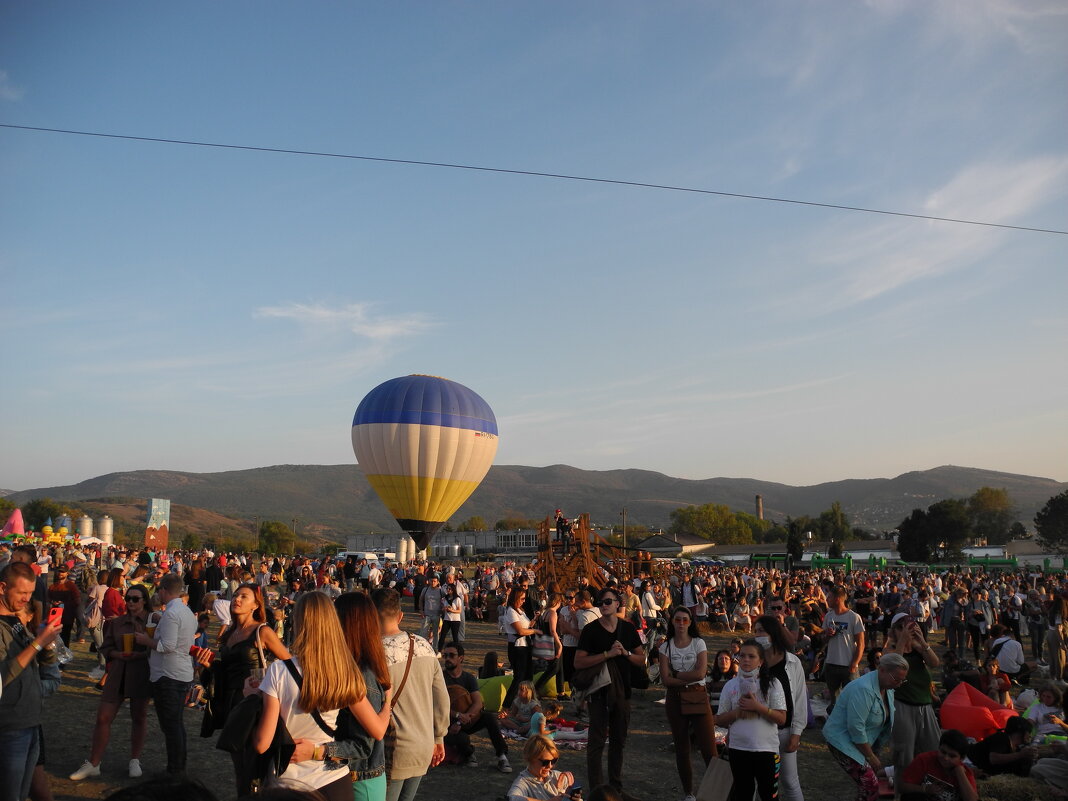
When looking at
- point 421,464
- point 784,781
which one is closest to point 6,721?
point 784,781

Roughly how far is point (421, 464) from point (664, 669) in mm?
28788

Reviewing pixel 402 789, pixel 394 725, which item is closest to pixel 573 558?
pixel 402 789

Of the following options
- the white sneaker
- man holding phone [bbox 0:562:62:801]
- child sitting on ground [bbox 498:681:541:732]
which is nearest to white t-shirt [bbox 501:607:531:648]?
child sitting on ground [bbox 498:681:541:732]

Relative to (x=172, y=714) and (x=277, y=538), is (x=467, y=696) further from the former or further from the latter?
(x=277, y=538)

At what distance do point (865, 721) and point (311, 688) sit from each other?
4466mm

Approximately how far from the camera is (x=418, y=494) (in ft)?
118

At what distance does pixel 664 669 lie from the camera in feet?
22.7

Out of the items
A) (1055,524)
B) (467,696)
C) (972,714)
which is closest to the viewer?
(972,714)

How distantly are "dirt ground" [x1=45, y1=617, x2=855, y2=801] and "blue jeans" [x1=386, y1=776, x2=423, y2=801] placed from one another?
2.83 metres

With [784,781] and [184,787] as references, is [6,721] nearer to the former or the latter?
[184,787]

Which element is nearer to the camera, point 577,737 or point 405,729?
point 405,729

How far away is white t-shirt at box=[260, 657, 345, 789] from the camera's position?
3639mm

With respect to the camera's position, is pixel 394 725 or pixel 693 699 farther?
pixel 693 699

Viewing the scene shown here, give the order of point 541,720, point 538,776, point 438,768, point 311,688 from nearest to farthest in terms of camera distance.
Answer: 1. point 311,688
2. point 538,776
3. point 541,720
4. point 438,768
